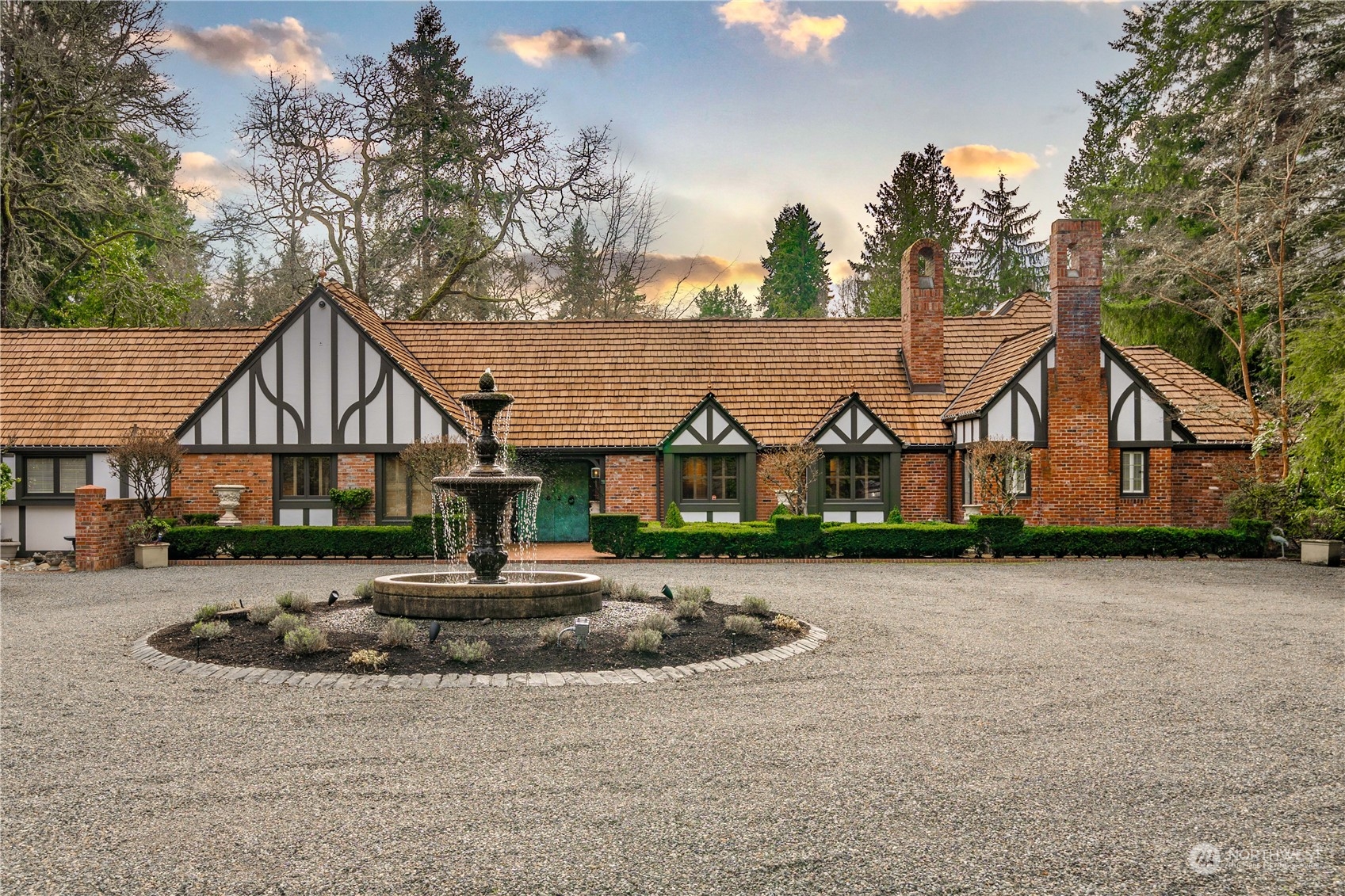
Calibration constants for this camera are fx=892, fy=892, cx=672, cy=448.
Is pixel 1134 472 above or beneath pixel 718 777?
above

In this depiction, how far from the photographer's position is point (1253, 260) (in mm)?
23047

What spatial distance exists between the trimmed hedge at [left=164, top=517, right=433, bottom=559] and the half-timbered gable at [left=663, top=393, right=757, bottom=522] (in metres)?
6.08

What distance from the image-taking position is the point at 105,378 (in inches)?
863

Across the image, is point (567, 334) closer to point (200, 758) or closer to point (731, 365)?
point (731, 365)

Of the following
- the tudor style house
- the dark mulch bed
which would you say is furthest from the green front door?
the dark mulch bed

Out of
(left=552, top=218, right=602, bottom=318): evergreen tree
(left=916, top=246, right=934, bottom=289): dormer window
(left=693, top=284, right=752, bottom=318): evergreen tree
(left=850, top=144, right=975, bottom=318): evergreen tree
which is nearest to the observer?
(left=916, top=246, right=934, bottom=289): dormer window

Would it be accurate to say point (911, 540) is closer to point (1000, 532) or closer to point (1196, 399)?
point (1000, 532)

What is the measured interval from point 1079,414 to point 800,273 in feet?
107

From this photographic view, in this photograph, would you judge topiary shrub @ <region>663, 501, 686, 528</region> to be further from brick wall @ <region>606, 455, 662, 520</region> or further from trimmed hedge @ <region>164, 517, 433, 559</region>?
trimmed hedge @ <region>164, 517, 433, 559</region>

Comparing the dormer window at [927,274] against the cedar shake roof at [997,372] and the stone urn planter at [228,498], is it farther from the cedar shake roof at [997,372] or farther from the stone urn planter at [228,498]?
the stone urn planter at [228,498]

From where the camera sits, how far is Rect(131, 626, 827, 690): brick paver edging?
23.9ft

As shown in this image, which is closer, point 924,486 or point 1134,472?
point 1134,472

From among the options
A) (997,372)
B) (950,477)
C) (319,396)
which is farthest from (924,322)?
(319,396)

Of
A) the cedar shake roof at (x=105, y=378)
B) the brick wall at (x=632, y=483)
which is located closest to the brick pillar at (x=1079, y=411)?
the brick wall at (x=632, y=483)
